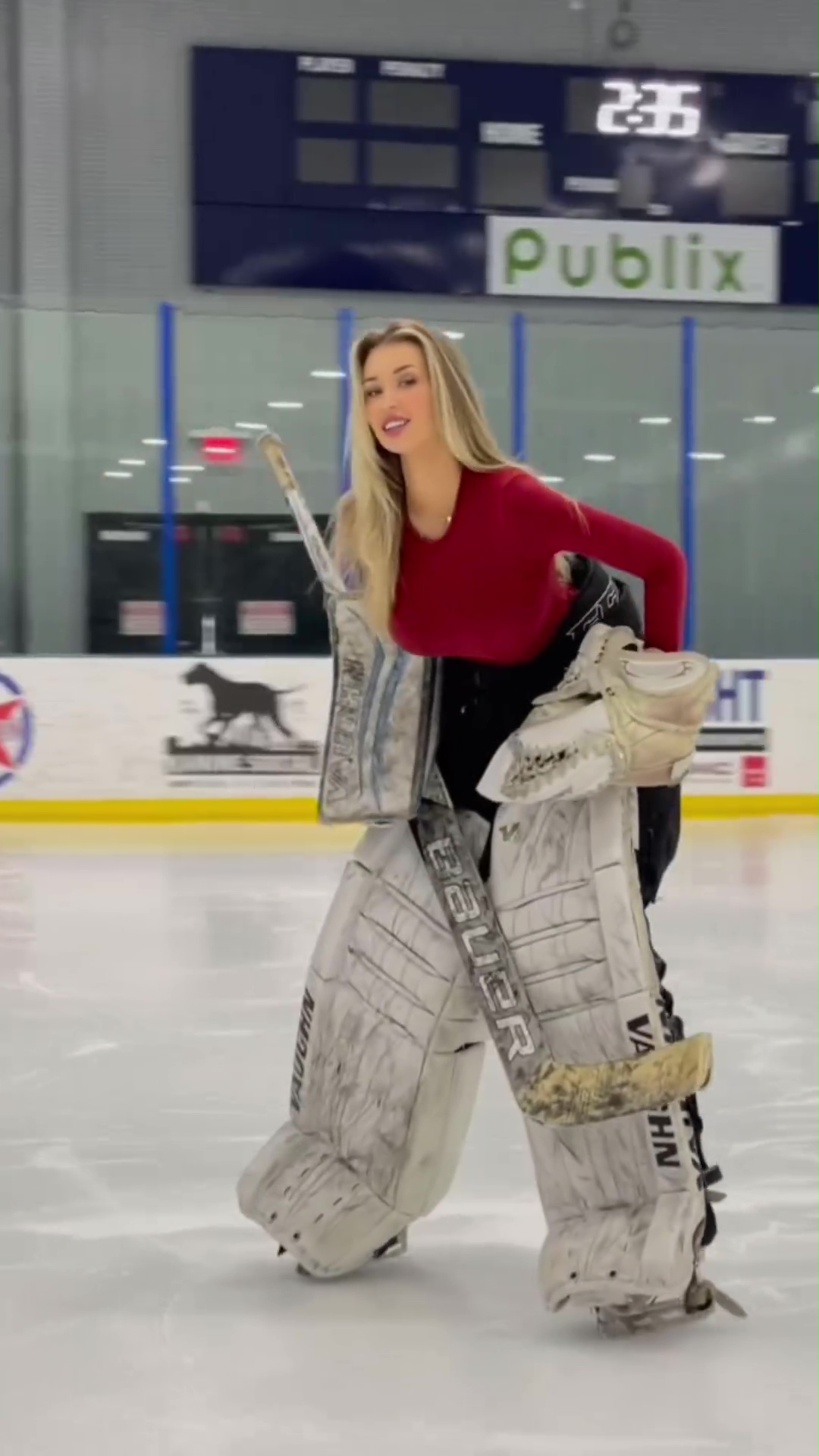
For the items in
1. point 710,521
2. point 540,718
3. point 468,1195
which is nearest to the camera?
point 540,718

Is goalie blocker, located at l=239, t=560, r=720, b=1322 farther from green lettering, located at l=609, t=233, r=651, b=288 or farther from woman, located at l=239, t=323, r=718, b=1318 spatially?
green lettering, located at l=609, t=233, r=651, b=288

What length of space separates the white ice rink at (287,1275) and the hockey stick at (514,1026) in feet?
0.74

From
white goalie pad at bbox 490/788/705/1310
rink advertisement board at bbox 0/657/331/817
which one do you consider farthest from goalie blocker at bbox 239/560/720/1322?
rink advertisement board at bbox 0/657/331/817

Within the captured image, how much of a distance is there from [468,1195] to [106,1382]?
651 mm

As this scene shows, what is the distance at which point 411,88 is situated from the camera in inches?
339

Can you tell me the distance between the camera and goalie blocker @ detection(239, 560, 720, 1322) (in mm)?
1495

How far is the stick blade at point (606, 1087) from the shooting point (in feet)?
4.80

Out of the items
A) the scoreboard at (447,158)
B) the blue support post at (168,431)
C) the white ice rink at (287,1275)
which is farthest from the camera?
the scoreboard at (447,158)

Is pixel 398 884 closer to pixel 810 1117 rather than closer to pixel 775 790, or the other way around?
pixel 810 1117

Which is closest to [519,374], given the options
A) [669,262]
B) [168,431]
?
[669,262]

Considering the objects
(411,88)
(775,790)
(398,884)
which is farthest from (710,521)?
(398,884)

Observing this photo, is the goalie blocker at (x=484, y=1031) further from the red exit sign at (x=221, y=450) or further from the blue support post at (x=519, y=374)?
the red exit sign at (x=221, y=450)

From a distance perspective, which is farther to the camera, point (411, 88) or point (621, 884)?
point (411, 88)

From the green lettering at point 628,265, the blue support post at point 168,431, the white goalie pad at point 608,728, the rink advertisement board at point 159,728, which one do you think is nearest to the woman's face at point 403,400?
the white goalie pad at point 608,728
